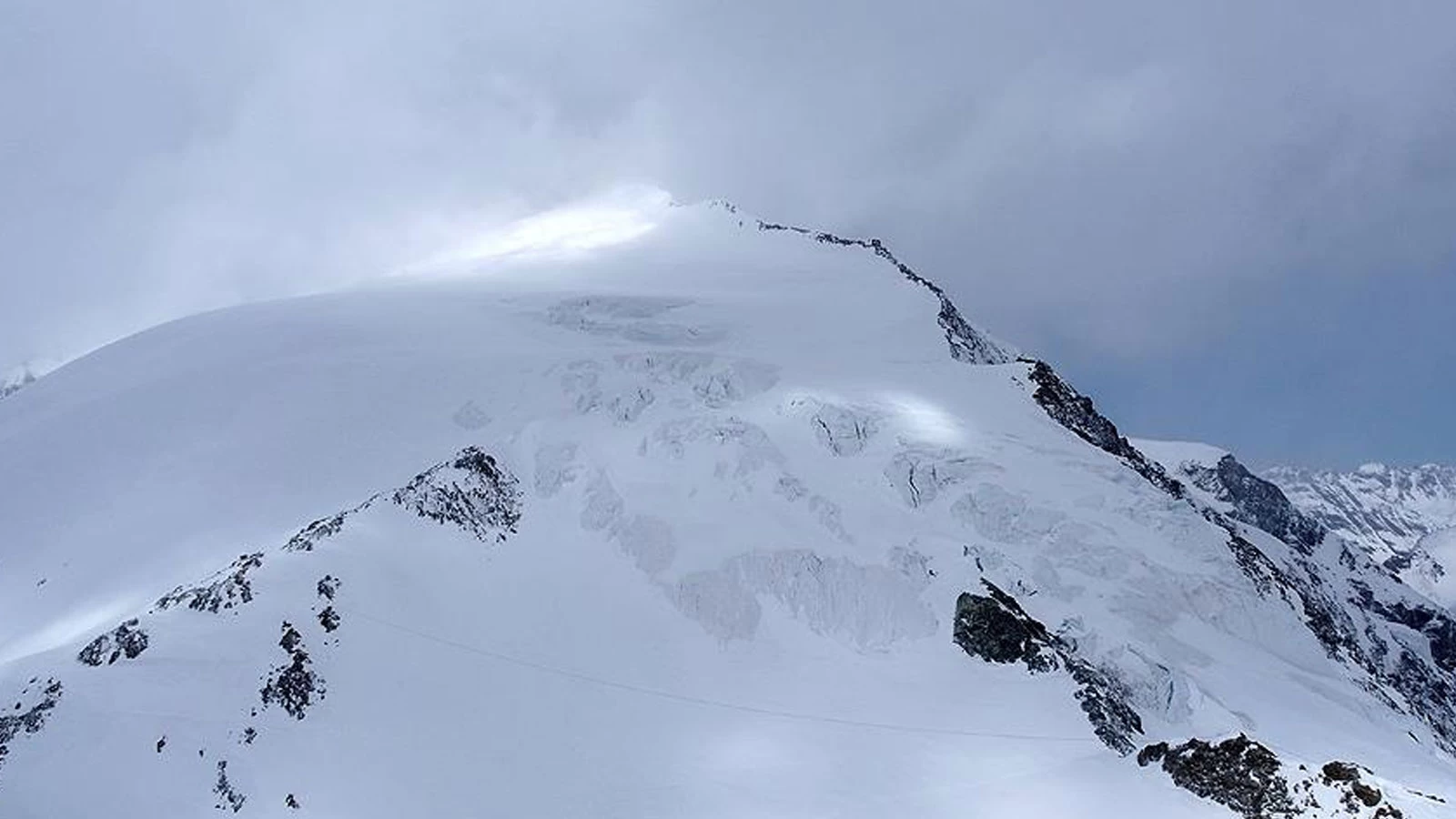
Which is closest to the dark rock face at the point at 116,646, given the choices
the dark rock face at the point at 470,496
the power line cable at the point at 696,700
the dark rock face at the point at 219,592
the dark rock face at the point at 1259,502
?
the dark rock face at the point at 219,592

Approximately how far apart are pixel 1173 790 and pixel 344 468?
1718 inches

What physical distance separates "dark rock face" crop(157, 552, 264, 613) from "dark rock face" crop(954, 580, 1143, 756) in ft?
100

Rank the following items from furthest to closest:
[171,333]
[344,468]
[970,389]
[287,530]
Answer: [171,333] < [970,389] < [344,468] < [287,530]

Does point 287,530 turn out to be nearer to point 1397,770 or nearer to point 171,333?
point 171,333

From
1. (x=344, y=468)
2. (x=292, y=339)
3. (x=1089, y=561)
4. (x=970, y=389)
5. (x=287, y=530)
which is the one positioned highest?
(x=970, y=389)

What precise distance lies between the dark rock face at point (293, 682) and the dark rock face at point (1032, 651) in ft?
89.7

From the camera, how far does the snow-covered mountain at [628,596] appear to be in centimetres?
3700

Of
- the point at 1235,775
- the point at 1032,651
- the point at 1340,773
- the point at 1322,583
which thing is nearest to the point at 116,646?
the point at 1032,651

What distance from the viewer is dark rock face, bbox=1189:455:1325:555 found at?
504ft

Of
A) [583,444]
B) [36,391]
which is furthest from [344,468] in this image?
[36,391]

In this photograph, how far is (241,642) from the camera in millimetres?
39500

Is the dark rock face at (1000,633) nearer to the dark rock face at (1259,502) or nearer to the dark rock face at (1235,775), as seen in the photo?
the dark rock face at (1235,775)

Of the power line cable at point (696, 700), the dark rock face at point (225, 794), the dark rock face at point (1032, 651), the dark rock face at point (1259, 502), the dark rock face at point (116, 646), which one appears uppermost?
the dark rock face at point (1259, 502)

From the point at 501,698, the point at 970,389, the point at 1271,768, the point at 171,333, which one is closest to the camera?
the point at 1271,768
